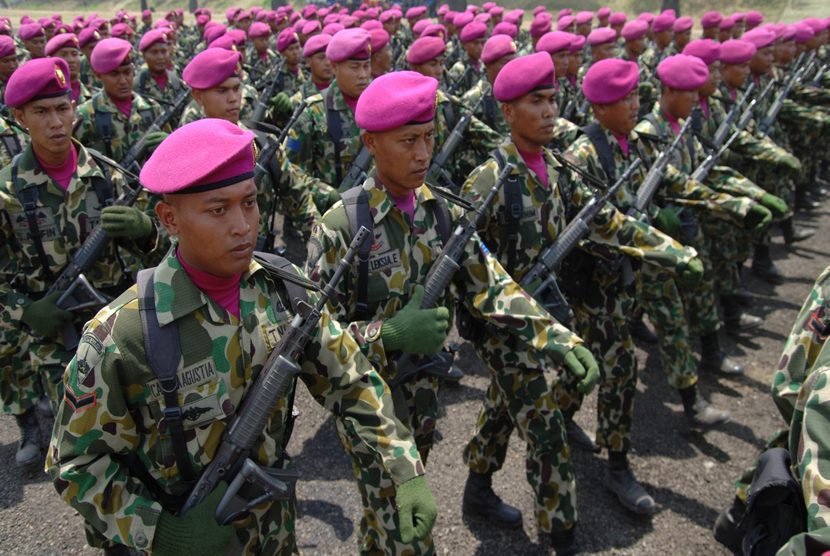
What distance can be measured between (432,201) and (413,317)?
67cm

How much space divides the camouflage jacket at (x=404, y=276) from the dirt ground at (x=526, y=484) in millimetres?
1431

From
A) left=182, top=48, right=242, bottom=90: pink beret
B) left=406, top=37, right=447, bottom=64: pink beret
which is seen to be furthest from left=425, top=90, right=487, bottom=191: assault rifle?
left=182, top=48, right=242, bottom=90: pink beret

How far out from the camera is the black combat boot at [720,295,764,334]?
6.84 meters

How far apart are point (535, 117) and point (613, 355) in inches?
64.5

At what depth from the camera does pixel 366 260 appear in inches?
125

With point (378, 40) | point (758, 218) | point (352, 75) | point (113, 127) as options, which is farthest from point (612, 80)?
point (113, 127)

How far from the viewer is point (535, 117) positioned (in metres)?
3.94

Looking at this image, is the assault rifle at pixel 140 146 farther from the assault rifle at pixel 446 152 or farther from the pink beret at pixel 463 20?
the pink beret at pixel 463 20

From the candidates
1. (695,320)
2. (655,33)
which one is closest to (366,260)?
(695,320)

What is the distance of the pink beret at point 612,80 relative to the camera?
450 centimetres

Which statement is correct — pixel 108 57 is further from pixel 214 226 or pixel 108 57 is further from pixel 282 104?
pixel 214 226

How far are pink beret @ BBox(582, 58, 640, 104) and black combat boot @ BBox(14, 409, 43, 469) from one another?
4.51 m

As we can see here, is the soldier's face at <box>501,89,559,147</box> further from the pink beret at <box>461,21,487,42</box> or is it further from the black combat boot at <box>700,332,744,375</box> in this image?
the pink beret at <box>461,21,487,42</box>

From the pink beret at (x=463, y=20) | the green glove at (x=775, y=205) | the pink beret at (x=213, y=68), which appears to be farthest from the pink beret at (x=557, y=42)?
the pink beret at (x=463, y=20)
